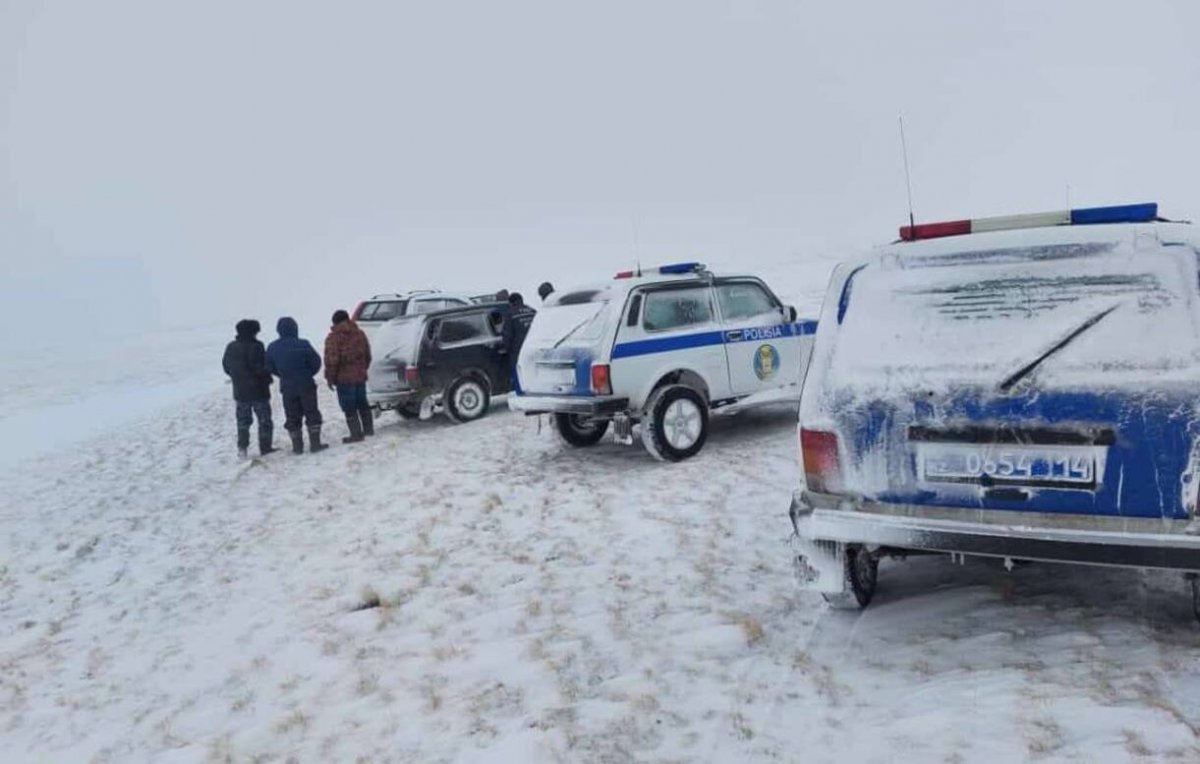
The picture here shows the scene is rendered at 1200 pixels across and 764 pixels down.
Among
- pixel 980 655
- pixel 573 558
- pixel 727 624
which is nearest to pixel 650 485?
pixel 573 558

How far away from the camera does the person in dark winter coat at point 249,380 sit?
37.2 ft

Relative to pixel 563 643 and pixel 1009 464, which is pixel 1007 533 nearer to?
pixel 1009 464

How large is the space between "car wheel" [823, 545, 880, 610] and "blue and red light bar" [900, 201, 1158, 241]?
171cm

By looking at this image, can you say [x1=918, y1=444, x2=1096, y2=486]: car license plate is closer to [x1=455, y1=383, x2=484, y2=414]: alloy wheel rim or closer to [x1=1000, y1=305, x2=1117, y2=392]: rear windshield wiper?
[x1=1000, y1=305, x2=1117, y2=392]: rear windshield wiper

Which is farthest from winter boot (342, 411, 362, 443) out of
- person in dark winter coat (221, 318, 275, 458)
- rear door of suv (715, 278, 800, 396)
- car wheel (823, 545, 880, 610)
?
car wheel (823, 545, 880, 610)

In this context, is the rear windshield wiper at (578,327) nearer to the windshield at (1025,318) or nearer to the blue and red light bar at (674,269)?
the blue and red light bar at (674,269)

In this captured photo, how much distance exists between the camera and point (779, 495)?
7.02 metres

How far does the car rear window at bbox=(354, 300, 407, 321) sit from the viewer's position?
51.3 ft

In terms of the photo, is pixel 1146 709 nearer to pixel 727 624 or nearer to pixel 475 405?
pixel 727 624

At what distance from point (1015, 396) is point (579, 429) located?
6.89 metres

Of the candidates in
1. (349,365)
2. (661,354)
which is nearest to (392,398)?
(349,365)

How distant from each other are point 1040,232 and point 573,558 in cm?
381

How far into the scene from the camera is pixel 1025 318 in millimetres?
3588

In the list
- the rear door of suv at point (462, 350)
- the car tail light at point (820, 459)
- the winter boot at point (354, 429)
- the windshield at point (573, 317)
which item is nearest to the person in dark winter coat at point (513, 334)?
the rear door of suv at point (462, 350)
